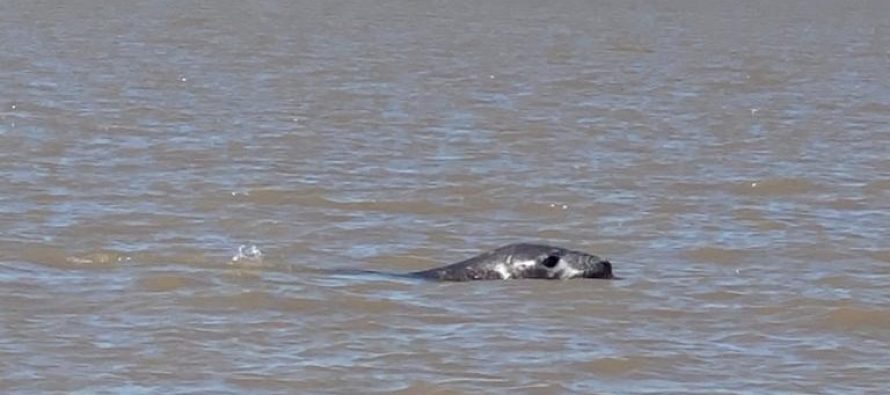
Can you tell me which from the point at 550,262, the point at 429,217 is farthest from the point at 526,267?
the point at 429,217

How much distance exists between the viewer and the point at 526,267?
1101 cm

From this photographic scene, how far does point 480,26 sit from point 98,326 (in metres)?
21.0

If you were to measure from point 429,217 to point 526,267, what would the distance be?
2266 mm

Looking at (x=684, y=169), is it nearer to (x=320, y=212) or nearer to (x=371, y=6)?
(x=320, y=212)

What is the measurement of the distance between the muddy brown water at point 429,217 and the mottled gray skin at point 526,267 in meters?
0.15

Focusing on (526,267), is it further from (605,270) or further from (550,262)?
(605,270)

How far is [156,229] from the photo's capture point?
40.5ft

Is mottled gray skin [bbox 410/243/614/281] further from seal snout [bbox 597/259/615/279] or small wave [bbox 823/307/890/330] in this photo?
small wave [bbox 823/307/890/330]

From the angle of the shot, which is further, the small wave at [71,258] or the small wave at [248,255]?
the small wave at [248,255]

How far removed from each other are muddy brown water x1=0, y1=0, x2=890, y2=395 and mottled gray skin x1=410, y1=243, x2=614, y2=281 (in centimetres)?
15

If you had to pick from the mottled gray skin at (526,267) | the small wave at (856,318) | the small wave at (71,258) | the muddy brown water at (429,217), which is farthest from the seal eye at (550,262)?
the small wave at (71,258)

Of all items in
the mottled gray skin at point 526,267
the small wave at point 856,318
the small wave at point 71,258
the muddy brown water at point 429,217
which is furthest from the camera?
the small wave at point 71,258

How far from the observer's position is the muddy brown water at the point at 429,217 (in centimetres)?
908

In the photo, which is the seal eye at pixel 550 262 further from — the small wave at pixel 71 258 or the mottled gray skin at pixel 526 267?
the small wave at pixel 71 258
